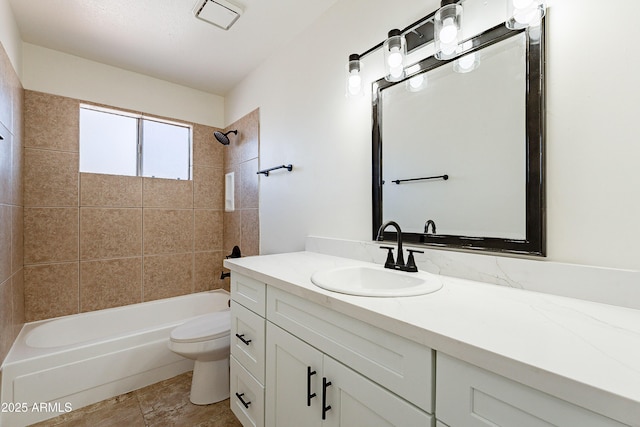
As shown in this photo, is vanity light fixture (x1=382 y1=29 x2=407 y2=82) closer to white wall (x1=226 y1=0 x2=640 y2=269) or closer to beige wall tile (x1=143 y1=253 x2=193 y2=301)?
white wall (x1=226 y1=0 x2=640 y2=269)

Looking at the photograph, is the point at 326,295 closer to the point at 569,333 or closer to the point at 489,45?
the point at 569,333

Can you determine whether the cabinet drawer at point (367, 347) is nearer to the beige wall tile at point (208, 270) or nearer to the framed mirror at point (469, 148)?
the framed mirror at point (469, 148)

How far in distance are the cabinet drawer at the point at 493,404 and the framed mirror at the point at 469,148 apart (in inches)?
22.4

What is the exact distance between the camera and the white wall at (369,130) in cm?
78

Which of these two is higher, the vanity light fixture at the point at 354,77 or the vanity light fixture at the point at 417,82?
the vanity light fixture at the point at 354,77

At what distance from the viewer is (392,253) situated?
4.12 feet

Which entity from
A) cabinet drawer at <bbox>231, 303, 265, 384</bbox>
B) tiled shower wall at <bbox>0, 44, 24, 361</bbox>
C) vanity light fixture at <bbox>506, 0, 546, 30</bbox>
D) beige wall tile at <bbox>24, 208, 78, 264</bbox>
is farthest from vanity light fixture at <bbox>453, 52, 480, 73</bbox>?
beige wall tile at <bbox>24, 208, 78, 264</bbox>

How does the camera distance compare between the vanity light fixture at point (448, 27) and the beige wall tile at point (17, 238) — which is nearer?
the vanity light fixture at point (448, 27)

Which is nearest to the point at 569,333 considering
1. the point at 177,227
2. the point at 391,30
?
the point at 391,30

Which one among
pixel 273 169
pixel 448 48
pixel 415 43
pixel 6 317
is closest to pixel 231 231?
pixel 273 169

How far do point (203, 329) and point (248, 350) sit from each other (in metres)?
0.66

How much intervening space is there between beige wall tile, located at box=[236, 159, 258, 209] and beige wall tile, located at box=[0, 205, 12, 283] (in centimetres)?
150

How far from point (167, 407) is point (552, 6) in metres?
2.63

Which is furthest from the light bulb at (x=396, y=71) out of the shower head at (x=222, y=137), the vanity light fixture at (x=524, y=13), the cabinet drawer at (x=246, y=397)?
the shower head at (x=222, y=137)
